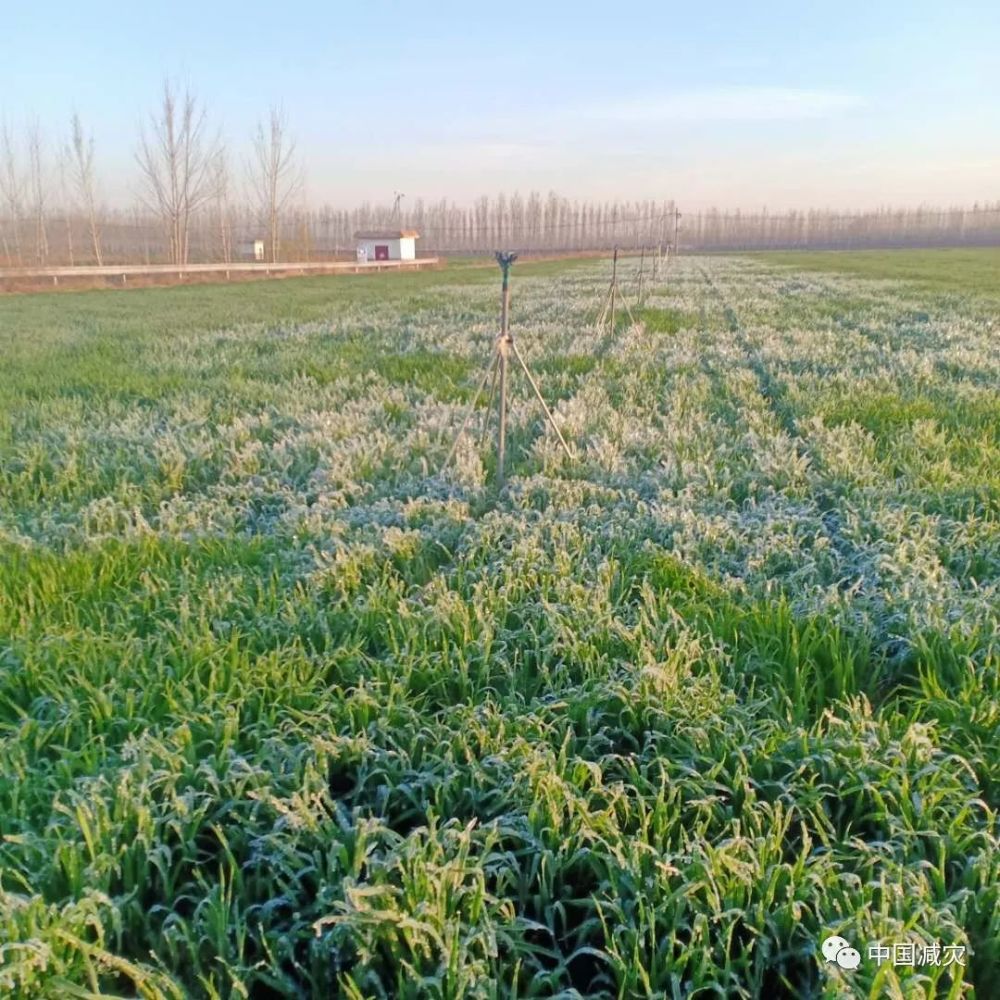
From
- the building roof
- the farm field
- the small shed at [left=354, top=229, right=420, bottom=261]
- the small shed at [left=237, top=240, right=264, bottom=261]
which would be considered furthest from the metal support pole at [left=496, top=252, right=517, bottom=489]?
the building roof

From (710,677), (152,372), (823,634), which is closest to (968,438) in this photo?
(823,634)

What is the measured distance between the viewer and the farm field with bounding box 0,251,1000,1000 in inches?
70.8

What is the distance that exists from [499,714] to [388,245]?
7350cm

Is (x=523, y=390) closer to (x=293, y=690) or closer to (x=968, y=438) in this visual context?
(x=968, y=438)

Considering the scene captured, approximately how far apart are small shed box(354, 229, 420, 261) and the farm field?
2652 inches

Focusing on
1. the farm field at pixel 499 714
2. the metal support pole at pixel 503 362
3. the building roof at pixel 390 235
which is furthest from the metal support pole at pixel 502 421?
the building roof at pixel 390 235

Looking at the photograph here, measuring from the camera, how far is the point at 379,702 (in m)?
2.72

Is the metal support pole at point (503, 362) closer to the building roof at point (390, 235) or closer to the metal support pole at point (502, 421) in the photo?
the metal support pole at point (502, 421)

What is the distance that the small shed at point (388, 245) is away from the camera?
68.9 meters

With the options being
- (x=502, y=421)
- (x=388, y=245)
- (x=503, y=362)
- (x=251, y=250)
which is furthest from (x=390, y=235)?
(x=502, y=421)

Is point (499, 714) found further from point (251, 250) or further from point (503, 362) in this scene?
point (251, 250)

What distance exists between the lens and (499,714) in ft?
8.59

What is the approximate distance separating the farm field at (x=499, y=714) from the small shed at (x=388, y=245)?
67.4 meters

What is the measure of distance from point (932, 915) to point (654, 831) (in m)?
0.72
